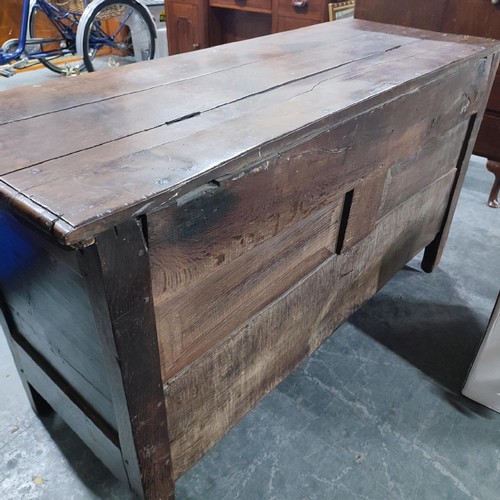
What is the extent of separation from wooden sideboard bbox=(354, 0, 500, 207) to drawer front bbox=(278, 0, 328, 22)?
57cm

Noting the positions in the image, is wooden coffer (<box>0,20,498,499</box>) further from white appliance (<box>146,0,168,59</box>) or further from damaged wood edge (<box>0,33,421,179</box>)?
white appliance (<box>146,0,168,59</box>)

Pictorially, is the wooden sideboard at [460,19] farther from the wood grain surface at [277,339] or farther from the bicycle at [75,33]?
the bicycle at [75,33]

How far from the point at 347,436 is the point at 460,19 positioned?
1.46m

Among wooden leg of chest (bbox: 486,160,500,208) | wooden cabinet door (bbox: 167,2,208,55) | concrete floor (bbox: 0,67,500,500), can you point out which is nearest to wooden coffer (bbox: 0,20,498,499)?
concrete floor (bbox: 0,67,500,500)

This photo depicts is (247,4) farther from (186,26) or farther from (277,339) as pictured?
(277,339)

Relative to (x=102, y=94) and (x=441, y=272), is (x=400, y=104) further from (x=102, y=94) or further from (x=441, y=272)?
(x=441, y=272)

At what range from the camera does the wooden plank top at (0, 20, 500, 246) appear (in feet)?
1.85

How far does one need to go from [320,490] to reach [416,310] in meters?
0.72

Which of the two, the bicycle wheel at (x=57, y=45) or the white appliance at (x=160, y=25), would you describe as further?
the white appliance at (x=160, y=25)

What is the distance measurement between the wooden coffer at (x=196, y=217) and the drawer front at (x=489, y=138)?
0.54 metres

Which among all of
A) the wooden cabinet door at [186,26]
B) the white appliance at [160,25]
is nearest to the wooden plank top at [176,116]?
the wooden cabinet door at [186,26]

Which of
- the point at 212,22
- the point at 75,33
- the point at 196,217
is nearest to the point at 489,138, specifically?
the point at 196,217

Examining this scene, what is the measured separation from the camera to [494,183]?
204 cm

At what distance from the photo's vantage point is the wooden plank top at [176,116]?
565 mm
